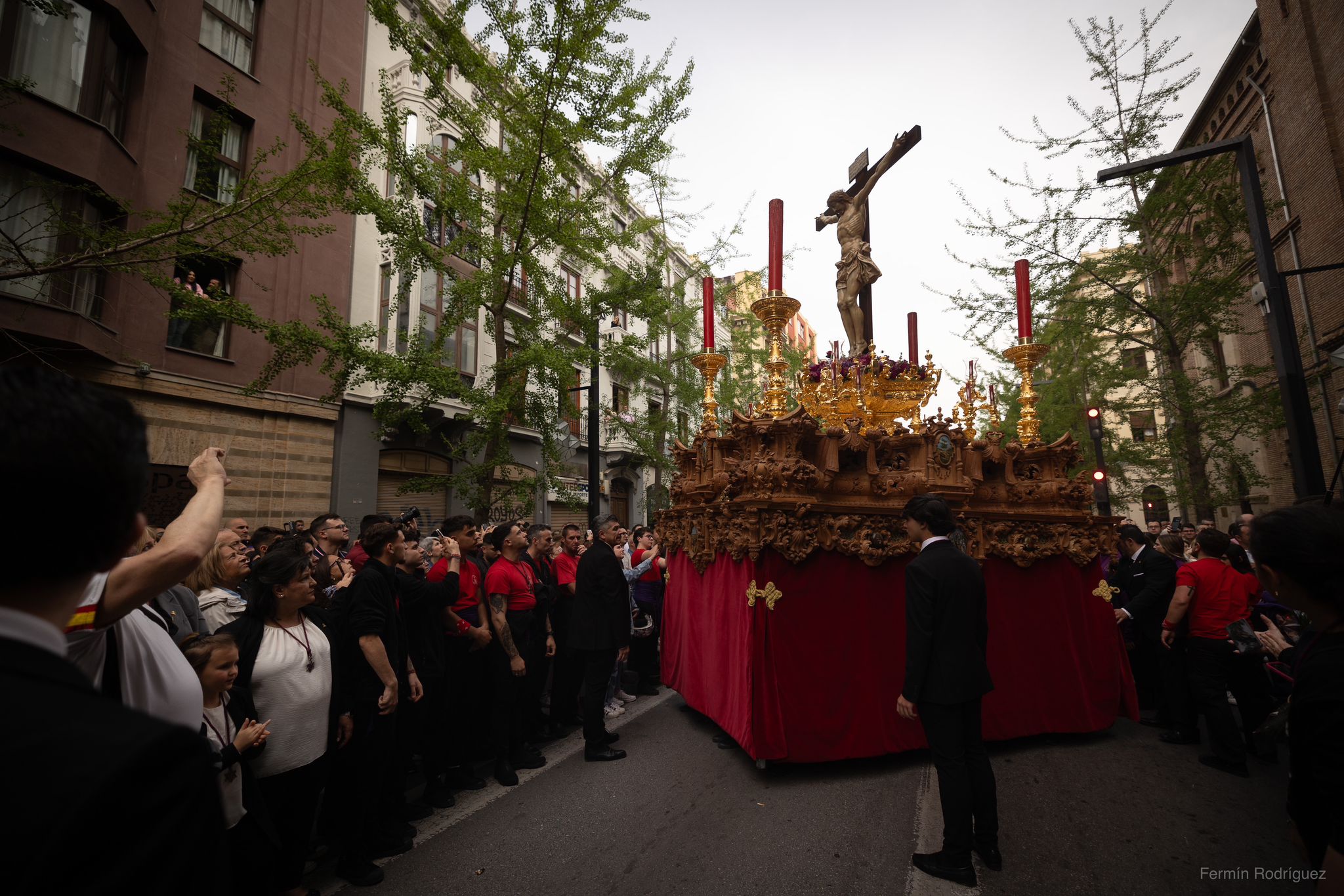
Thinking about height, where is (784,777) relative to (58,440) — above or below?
below

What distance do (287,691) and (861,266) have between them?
20.1 ft

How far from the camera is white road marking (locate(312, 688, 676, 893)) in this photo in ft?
12.0

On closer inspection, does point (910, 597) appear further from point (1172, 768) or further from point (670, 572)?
point (670, 572)

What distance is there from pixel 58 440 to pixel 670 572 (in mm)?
6931

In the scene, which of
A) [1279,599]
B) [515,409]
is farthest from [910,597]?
[515,409]

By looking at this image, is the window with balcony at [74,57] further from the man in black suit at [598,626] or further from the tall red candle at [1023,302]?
the tall red candle at [1023,302]

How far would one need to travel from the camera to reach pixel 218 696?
291cm

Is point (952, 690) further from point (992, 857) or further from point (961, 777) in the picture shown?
point (992, 857)

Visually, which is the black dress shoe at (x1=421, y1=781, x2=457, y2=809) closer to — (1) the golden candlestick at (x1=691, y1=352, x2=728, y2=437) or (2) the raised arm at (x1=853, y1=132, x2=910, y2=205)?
(1) the golden candlestick at (x1=691, y1=352, x2=728, y2=437)

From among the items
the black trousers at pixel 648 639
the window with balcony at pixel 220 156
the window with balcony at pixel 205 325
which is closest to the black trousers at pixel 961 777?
the black trousers at pixel 648 639

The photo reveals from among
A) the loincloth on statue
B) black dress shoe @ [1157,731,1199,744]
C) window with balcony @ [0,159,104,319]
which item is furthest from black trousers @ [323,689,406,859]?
window with balcony @ [0,159,104,319]

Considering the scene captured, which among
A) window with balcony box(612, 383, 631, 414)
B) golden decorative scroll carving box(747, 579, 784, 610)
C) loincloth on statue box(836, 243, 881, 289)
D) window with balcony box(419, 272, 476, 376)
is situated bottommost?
golden decorative scroll carving box(747, 579, 784, 610)

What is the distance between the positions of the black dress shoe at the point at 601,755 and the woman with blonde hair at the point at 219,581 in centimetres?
302

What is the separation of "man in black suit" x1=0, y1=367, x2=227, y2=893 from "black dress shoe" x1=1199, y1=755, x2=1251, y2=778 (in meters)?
6.79
